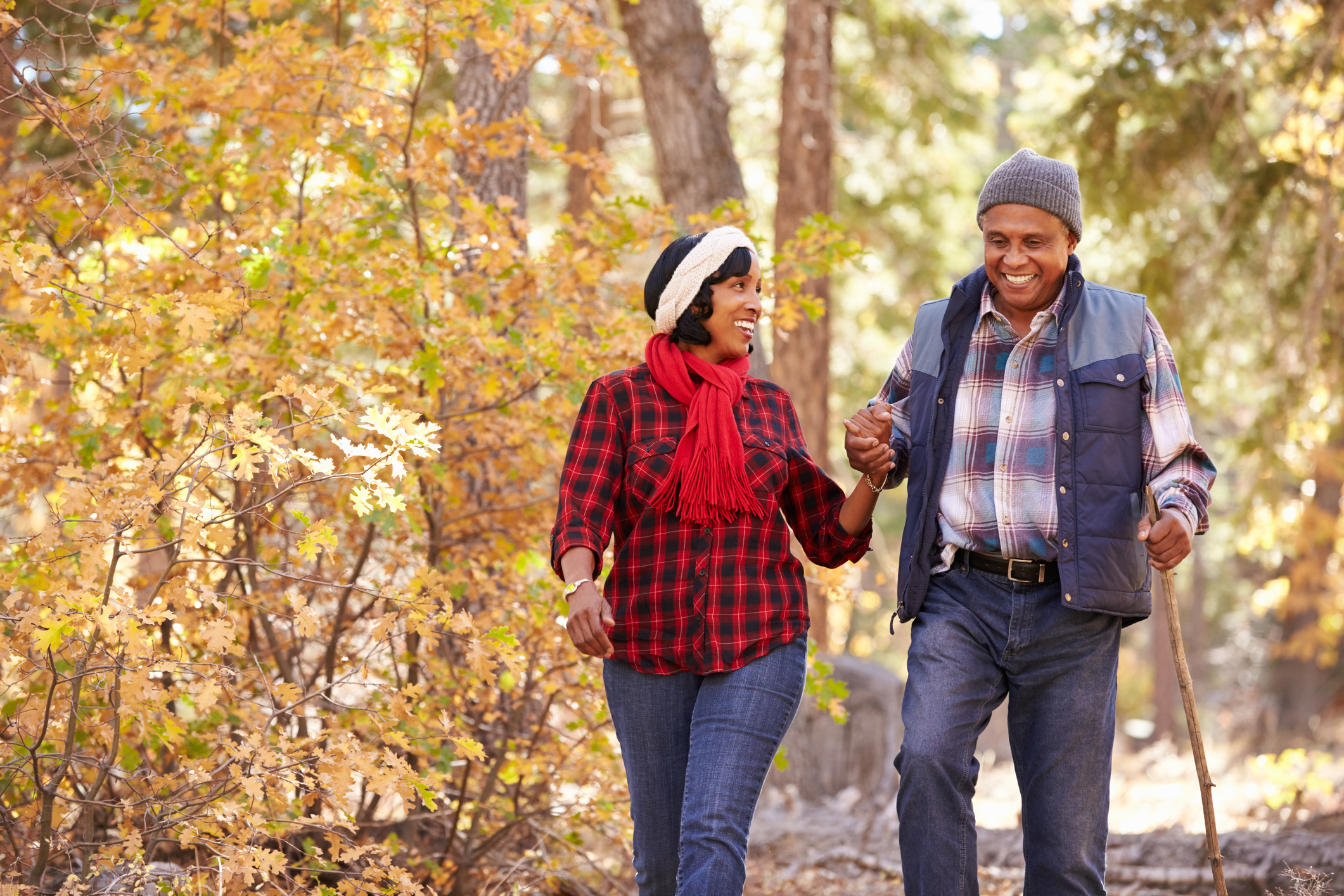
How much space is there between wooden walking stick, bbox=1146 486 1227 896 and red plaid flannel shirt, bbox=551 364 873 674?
94 cm

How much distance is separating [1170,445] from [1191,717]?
703 millimetres

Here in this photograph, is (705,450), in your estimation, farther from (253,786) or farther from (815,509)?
(253,786)

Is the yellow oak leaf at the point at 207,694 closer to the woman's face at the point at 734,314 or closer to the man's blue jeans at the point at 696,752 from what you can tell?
the man's blue jeans at the point at 696,752

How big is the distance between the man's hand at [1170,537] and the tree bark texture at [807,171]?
19.7 ft

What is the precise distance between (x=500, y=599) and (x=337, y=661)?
700mm

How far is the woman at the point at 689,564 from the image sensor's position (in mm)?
3021

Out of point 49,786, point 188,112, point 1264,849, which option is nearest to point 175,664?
point 49,786

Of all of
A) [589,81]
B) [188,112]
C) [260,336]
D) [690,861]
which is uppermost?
[589,81]

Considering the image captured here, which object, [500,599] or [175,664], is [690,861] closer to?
[175,664]

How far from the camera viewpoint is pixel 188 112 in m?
4.72

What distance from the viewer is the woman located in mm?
3021

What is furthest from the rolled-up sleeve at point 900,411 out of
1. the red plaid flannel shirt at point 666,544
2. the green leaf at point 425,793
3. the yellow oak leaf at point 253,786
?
the yellow oak leaf at point 253,786

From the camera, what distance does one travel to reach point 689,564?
318 centimetres

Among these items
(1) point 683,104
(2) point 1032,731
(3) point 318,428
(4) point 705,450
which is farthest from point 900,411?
(1) point 683,104
